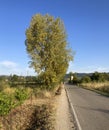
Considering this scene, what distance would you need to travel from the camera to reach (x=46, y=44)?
36625mm

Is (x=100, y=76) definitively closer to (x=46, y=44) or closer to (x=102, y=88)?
(x=102, y=88)

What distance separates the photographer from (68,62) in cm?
4012

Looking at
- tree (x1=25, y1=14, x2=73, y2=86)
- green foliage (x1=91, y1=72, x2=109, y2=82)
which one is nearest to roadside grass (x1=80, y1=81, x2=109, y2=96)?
tree (x1=25, y1=14, x2=73, y2=86)

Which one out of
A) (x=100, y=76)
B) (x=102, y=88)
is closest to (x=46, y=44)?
(x=102, y=88)

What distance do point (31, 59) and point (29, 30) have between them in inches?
145

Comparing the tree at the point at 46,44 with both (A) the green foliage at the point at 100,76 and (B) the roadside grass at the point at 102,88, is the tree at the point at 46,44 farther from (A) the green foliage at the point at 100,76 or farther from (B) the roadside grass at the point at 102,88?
(A) the green foliage at the point at 100,76

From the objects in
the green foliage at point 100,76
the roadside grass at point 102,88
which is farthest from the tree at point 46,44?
the green foliage at point 100,76

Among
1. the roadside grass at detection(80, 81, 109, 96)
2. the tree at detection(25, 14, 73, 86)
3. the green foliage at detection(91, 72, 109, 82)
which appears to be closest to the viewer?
the tree at detection(25, 14, 73, 86)

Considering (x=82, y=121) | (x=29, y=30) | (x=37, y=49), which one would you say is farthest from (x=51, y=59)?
(x=82, y=121)

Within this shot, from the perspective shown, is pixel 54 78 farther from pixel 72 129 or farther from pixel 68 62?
pixel 72 129

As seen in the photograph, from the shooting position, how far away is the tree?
120 feet

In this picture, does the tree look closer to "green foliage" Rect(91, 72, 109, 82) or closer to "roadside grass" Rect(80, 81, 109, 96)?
"roadside grass" Rect(80, 81, 109, 96)

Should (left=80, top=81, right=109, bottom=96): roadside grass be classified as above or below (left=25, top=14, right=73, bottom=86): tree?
below

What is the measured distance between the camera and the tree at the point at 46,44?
1437 inches
